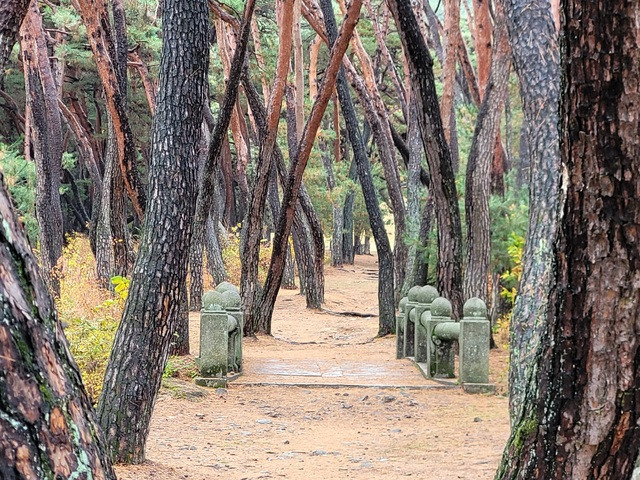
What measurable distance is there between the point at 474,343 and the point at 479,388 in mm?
563

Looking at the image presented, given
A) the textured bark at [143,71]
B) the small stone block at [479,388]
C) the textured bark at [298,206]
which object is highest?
the textured bark at [143,71]

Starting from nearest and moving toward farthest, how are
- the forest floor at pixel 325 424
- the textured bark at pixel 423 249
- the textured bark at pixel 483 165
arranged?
1. the forest floor at pixel 325 424
2. the textured bark at pixel 483 165
3. the textured bark at pixel 423 249

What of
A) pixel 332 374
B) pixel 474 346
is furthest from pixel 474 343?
pixel 332 374

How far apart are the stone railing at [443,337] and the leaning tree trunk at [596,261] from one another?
21.6 feet

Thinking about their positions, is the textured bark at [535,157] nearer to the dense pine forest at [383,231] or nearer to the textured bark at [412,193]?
the dense pine forest at [383,231]

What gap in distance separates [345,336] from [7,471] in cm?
1472

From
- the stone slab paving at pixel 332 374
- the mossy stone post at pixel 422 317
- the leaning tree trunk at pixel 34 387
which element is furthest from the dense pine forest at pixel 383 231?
the stone slab paving at pixel 332 374

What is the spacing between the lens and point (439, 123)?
9.95 meters

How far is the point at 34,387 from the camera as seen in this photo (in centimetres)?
130

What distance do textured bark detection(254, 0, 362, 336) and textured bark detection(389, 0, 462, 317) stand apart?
1713 millimetres

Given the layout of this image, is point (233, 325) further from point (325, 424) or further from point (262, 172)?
point (262, 172)

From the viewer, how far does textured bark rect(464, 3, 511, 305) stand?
1128cm

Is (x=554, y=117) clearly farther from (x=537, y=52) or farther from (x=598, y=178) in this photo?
(x=598, y=178)

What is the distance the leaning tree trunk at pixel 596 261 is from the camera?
2.53 meters
